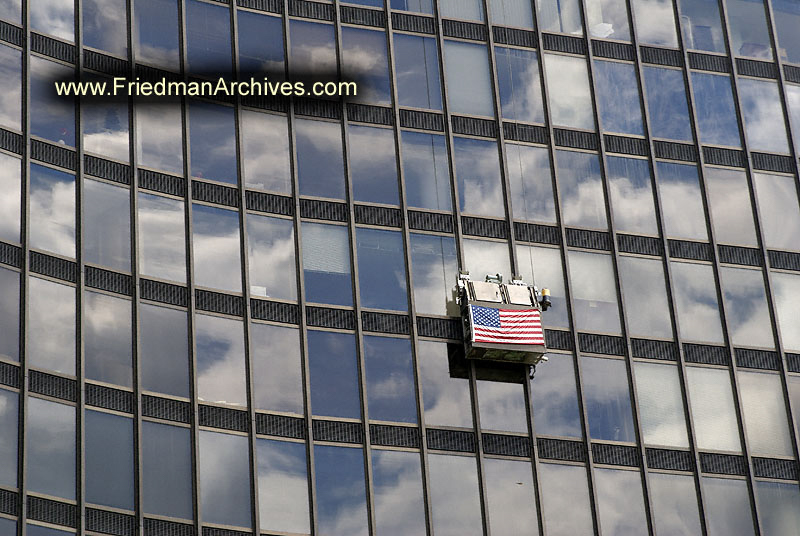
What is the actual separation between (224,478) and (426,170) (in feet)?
43.4

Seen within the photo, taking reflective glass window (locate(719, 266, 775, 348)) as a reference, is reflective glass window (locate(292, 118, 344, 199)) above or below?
above

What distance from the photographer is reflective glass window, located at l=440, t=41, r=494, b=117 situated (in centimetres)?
5531

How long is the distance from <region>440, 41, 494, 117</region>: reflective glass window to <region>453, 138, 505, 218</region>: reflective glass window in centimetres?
134

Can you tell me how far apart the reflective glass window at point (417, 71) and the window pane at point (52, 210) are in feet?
41.0

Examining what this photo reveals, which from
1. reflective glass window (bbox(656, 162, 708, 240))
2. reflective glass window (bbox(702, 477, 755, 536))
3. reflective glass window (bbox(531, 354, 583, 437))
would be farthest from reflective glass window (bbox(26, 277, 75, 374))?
reflective glass window (bbox(656, 162, 708, 240))

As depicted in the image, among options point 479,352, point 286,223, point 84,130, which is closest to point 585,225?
point 479,352

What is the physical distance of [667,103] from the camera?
2272 inches

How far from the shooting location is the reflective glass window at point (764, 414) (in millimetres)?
52906

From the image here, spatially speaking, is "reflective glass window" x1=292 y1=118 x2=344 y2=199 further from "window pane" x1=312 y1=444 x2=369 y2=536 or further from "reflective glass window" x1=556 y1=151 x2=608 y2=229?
"window pane" x1=312 y1=444 x2=369 y2=536

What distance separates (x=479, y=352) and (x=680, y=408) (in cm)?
746

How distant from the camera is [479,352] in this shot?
50.5m

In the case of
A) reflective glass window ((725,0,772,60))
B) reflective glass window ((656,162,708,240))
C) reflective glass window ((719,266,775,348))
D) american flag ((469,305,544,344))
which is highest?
reflective glass window ((725,0,772,60))

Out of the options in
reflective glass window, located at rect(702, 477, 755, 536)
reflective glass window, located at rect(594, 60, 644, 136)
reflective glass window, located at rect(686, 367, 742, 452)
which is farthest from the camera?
reflective glass window, located at rect(594, 60, 644, 136)

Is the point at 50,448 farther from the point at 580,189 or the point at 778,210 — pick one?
the point at 778,210
